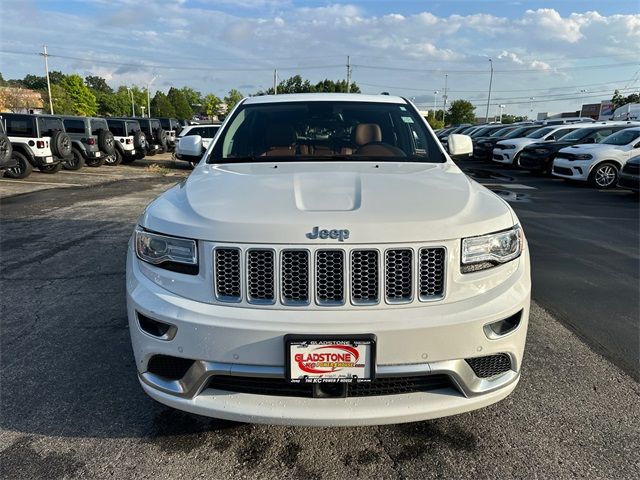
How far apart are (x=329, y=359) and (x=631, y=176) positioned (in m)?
11.4

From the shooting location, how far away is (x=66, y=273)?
511cm

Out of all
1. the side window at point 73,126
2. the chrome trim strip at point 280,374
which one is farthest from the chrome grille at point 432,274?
the side window at point 73,126

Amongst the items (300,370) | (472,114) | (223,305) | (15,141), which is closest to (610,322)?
(300,370)

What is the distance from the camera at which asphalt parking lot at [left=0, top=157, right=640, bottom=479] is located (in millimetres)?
2268

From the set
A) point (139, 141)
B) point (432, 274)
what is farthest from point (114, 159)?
point (432, 274)

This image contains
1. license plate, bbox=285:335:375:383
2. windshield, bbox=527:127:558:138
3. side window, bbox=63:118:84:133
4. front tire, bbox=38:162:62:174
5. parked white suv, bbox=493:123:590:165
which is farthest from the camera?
windshield, bbox=527:127:558:138

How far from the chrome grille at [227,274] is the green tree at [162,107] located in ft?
399

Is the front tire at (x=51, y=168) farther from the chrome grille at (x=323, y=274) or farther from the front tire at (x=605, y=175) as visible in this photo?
the front tire at (x=605, y=175)

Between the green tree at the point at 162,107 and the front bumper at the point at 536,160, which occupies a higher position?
the green tree at the point at 162,107

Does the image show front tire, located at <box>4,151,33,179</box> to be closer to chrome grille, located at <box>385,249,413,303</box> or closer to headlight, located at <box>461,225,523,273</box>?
chrome grille, located at <box>385,249,413,303</box>

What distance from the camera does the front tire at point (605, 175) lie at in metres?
12.7

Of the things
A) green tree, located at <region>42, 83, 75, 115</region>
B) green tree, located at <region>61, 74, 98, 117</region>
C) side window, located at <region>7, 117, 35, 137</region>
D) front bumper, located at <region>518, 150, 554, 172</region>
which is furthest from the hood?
green tree, located at <region>61, 74, 98, 117</region>

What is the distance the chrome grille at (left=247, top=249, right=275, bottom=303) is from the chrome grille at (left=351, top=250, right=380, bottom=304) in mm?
357

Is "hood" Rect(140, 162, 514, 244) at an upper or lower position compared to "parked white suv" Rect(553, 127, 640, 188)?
upper
